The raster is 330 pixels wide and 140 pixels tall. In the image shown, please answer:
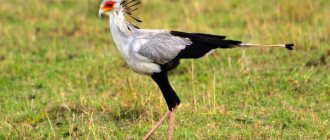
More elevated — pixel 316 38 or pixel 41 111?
pixel 316 38

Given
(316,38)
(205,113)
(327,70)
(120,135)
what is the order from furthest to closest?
(316,38) → (327,70) → (205,113) → (120,135)

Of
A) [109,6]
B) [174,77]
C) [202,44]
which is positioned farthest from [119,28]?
[174,77]

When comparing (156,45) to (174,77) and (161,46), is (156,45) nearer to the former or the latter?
(161,46)

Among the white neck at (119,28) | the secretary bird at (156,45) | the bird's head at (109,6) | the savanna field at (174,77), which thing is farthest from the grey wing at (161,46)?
the savanna field at (174,77)

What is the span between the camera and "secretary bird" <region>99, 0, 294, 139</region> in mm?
4324

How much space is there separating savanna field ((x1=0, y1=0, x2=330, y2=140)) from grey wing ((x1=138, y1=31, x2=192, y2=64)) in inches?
26.7

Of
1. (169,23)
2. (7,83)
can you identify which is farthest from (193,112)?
(169,23)

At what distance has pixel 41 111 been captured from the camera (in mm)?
5656

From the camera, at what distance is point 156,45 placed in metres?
4.39

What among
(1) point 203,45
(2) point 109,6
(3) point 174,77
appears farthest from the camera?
(3) point 174,77

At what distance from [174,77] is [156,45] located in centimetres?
225

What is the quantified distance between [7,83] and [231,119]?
2.42 m

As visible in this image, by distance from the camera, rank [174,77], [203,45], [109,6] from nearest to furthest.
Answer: [203,45] < [109,6] < [174,77]

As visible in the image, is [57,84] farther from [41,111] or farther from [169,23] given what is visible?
[169,23]
